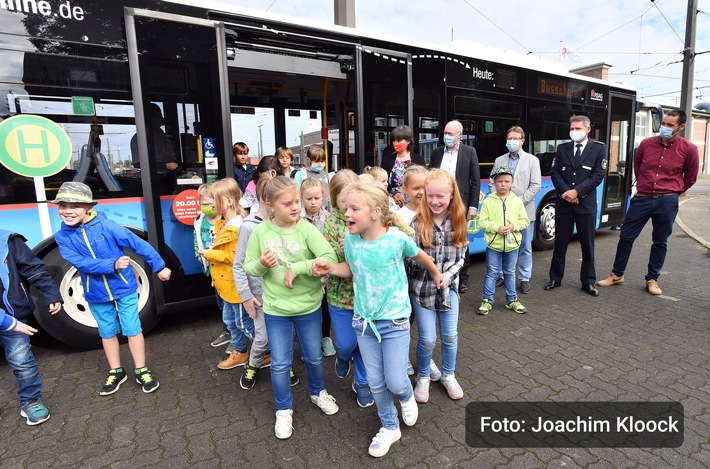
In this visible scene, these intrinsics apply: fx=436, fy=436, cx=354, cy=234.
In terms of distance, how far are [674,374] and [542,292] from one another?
2089 millimetres

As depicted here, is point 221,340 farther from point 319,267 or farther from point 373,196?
point 373,196

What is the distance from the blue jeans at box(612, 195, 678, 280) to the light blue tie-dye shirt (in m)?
4.25

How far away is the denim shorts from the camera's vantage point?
3.06 m

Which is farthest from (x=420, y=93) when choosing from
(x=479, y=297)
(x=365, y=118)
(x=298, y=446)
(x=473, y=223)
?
(x=298, y=446)

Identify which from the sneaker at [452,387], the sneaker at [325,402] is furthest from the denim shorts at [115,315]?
the sneaker at [452,387]

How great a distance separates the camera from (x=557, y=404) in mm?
2898

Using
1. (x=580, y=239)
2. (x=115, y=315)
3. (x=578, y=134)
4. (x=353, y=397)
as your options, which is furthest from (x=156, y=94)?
(x=580, y=239)

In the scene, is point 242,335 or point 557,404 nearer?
point 557,404

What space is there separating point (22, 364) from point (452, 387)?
9.21 ft

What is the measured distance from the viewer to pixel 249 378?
319cm

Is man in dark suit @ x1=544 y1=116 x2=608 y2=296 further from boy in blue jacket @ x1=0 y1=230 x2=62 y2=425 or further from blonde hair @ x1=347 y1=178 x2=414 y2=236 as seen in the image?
boy in blue jacket @ x1=0 y1=230 x2=62 y2=425

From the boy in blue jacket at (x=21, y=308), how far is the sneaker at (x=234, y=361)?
116 centimetres

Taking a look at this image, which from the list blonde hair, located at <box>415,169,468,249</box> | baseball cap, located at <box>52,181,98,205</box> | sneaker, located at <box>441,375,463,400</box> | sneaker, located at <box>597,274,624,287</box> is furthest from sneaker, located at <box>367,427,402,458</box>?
sneaker, located at <box>597,274,624,287</box>

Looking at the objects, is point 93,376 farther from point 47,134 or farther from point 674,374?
point 674,374
